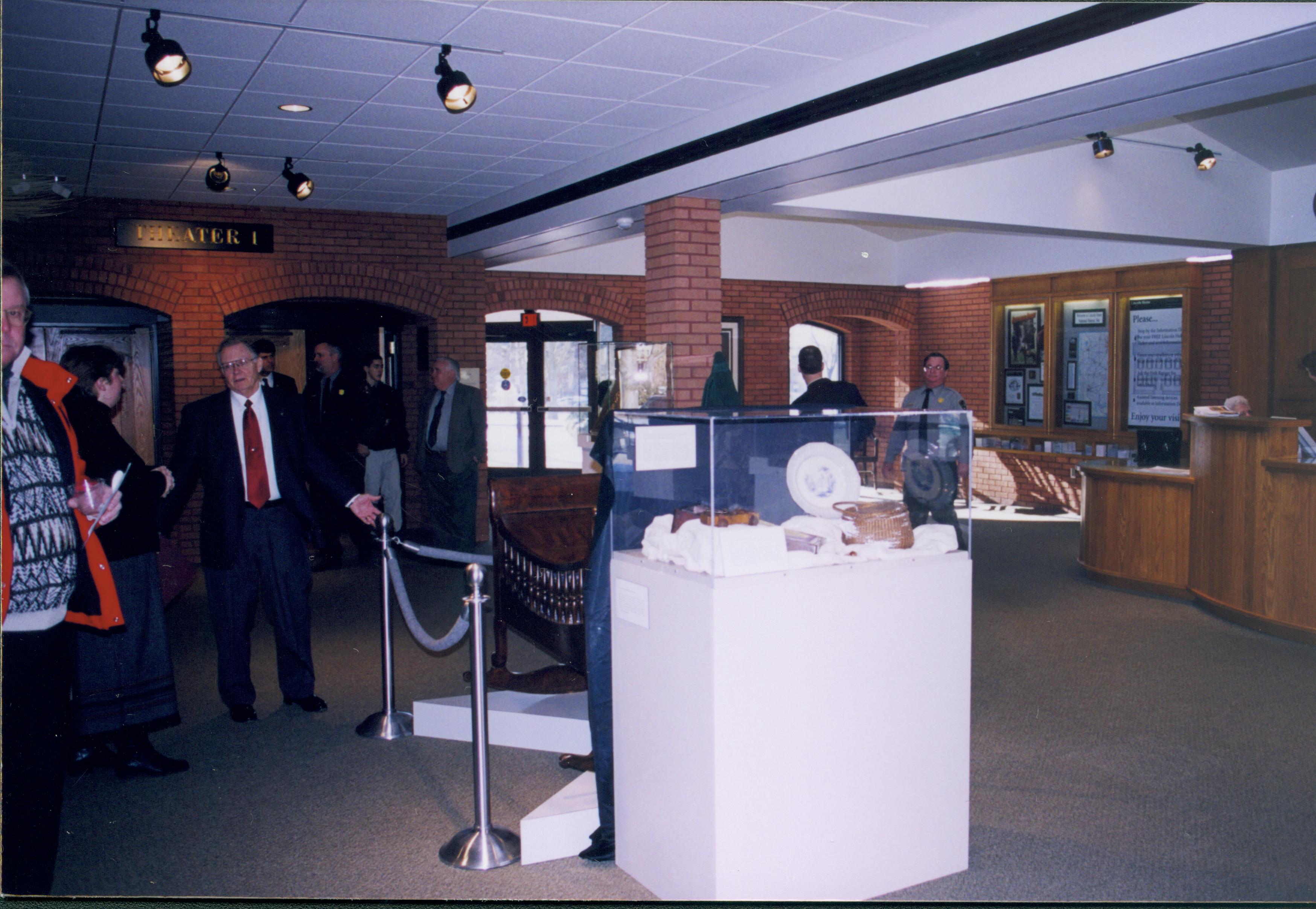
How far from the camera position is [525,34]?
180 inches

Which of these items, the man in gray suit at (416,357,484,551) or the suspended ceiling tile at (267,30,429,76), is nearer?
the suspended ceiling tile at (267,30,429,76)

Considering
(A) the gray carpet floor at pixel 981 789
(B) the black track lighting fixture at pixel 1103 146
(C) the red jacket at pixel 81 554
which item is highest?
(B) the black track lighting fixture at pixel 1103 146

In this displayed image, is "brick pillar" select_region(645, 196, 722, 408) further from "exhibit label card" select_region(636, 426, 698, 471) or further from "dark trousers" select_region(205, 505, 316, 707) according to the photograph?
"exhibit label card" select_region(636, 426, 698, 471)

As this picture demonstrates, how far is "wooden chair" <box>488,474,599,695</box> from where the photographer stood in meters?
3.83

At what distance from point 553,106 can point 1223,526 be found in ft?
15.8

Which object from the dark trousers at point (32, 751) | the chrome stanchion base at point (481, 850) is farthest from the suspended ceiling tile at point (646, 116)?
the dark trousers at point (32, 751)

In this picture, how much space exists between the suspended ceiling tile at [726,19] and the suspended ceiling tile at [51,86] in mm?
2946

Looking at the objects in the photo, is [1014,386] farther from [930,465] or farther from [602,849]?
[602,849]

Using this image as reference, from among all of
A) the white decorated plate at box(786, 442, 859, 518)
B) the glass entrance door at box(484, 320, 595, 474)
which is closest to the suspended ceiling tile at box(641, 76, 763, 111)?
the white decorated plate at box(786, 442, 859, 518)

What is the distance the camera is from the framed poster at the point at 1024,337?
1161cm

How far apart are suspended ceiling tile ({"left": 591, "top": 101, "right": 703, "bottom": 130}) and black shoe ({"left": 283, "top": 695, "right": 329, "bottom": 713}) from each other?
11.7ft

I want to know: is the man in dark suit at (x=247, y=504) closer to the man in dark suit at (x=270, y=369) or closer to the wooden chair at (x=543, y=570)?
the wooden chair at (x=543, y=570)

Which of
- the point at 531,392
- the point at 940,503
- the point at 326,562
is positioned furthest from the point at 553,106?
the point at 531,392

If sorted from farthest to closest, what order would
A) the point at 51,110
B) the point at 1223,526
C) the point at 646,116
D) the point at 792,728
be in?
the point at 1223,526
the point at 646,116
the point at 51,110
the point at 792,728
